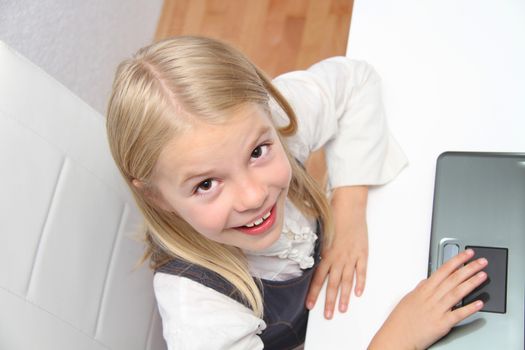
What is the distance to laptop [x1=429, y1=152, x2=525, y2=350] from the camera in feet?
2.08

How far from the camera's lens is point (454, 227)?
2.27ft

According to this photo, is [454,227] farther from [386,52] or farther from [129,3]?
[129,3]

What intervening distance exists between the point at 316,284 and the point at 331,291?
0.05 meters

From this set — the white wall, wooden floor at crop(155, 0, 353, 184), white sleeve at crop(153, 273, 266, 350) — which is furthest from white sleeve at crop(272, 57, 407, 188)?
wooden floor at crop(155, 0, 353, 184)

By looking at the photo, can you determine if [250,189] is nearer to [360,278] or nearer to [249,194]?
[249,194]

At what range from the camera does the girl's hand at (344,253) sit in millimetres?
729

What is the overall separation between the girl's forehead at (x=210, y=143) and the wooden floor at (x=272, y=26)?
3.33ft

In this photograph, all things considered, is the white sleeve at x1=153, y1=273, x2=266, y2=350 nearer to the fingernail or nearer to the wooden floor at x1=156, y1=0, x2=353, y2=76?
the fingernail

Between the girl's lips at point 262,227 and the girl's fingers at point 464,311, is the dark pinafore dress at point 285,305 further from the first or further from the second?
the girl's fingers at point 464,311

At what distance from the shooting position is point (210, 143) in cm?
63

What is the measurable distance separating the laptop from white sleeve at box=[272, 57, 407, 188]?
0.09 m

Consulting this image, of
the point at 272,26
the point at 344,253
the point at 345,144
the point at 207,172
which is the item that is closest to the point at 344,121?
the point at 345,144

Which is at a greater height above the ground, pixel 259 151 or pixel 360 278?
pixel 259 151

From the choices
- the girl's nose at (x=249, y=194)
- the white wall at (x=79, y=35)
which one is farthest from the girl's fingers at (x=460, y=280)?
A: the white wall at (x=79, y=35)
